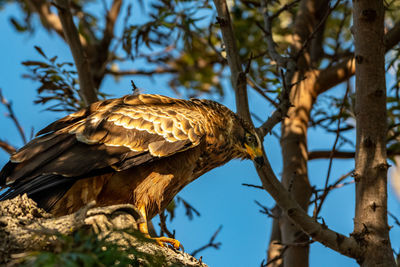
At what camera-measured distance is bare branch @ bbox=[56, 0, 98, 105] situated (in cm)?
462

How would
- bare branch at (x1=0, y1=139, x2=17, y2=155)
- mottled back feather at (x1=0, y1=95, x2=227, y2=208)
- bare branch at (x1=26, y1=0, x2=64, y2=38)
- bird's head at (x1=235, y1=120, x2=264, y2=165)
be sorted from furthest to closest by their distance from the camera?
bare branch at (x1=26, y1=0, x2=64, y2=38)
bare branch at (x1=0, y1=139, x2=17, y2=155)
bird's head at (x1=235, y1=120, x2=264, y2=165)
mottled back feather at (x1=0, y1=95, x2=227, y2=208)

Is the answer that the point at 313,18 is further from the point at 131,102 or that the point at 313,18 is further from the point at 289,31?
the point at 131,102

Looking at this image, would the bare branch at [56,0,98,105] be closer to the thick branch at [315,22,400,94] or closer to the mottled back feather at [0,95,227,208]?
the mottled back feather at [0,95,227,208]

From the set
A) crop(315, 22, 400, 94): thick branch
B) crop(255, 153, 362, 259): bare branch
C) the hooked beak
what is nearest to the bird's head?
the hooked beak

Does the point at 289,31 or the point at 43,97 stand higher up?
the point at 289,31

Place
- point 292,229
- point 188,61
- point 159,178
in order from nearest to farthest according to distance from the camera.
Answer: point 159,178, point 292,229, point 188,61

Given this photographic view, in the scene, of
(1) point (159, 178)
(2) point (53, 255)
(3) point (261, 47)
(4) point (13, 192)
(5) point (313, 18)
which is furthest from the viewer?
(3) point (261, 47)

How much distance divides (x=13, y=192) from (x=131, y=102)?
134 cm

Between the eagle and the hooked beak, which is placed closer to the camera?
the eagle

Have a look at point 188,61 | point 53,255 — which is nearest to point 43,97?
point 53,255

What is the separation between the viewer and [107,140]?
3.70 meters

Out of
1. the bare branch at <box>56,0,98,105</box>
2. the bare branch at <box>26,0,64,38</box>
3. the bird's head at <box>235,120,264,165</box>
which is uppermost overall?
the bare branch at <box>26,0,64,38</box>

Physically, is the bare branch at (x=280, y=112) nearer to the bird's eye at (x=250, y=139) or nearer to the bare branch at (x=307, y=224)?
the bird's eye at (x=250, y=139)

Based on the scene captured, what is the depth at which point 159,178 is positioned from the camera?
12.4 ft
